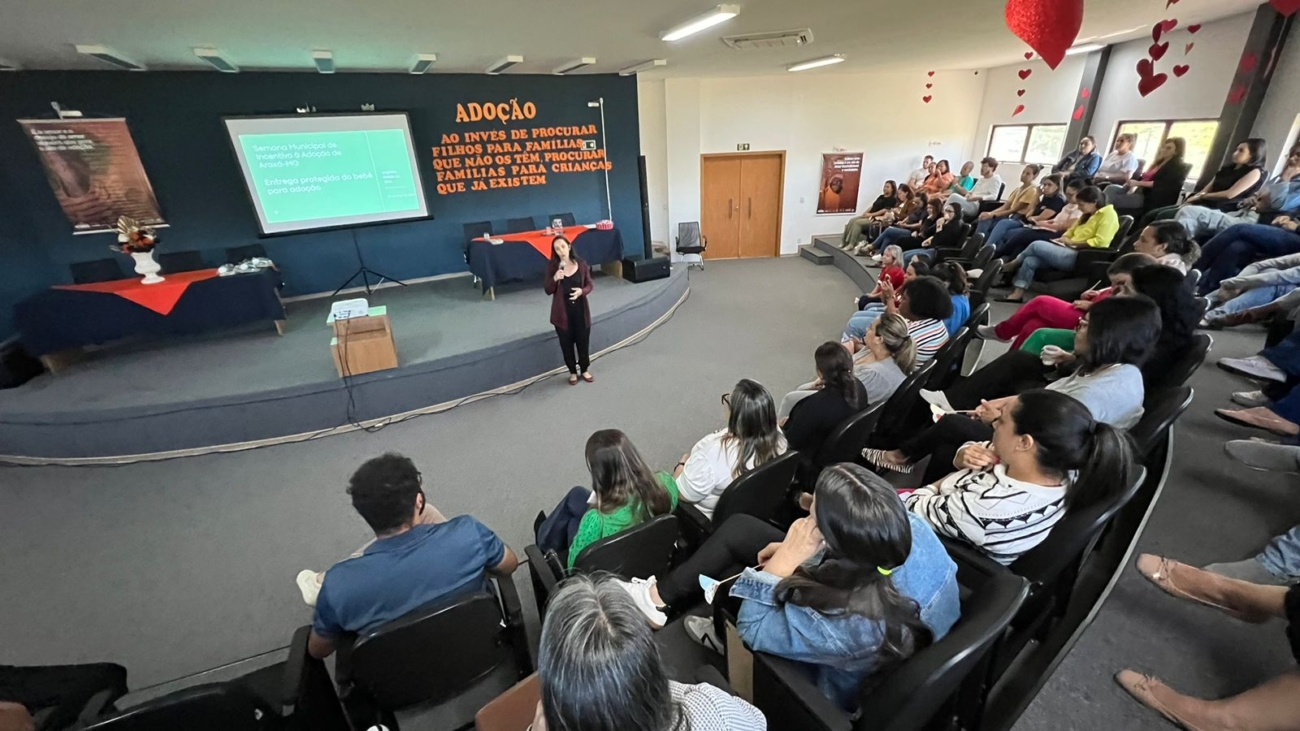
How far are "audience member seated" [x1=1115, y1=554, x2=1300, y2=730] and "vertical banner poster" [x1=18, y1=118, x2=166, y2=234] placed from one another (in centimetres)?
826

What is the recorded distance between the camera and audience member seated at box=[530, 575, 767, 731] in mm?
806

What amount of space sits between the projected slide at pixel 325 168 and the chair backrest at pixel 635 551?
20.0ft

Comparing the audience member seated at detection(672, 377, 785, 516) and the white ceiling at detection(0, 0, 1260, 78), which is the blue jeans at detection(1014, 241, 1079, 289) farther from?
the audience member seated at detection(672, 377, 785, 516)

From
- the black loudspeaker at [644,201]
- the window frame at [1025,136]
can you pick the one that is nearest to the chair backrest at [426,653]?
the black loudspeaker at [644,201]

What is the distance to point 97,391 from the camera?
4082mm

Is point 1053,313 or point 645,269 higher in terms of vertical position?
point 1053,313

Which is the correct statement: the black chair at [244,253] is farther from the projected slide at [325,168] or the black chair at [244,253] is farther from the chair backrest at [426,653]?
the chair backrest at [426,653]

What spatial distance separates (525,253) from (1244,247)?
21.1ft

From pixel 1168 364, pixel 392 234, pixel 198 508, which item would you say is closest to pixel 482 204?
pixel 392 234

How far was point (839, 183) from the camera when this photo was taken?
9.58 metres

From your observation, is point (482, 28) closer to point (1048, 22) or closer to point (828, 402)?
point (1048, 22)

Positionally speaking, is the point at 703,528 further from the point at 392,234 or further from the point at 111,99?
the point at 111,99

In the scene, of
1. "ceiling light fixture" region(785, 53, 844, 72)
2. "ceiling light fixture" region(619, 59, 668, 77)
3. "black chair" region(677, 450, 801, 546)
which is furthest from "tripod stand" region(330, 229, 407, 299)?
"ceiling light fixture" region(785, 53, 844, 72)

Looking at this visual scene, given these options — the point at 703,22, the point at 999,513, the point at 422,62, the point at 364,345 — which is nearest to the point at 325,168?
the point at 422,62
